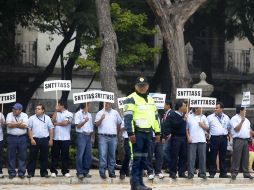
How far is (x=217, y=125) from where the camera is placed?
25.0 metres

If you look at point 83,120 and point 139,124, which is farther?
point 83,120

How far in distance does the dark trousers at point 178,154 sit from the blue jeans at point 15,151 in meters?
3.64

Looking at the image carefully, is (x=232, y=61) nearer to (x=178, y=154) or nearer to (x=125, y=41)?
(x=125, y=41)

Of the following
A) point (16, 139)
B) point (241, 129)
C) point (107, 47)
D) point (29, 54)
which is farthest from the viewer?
point (29, 54)

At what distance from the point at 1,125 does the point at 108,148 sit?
8.79 ft

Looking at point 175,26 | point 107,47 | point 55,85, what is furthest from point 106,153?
point 175,26

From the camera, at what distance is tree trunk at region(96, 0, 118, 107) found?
28172 millimetres

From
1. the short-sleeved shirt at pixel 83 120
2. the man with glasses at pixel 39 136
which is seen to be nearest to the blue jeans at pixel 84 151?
the short-sleeved shirt at pixel 83 120

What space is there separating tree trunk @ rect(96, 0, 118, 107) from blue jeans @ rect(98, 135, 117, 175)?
4.42 meters

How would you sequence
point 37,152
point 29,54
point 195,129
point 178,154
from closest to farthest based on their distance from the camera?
point 37,152
point 178,154
point 195,129
point 29,54

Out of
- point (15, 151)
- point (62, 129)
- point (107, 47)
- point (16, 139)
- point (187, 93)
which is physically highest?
point (107, 47)

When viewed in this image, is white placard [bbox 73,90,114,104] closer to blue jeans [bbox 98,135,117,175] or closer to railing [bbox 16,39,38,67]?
blue jeans [bbox 98,135,117,175]

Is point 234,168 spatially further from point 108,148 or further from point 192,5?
point 192,5

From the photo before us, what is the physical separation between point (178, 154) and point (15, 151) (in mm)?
4044
